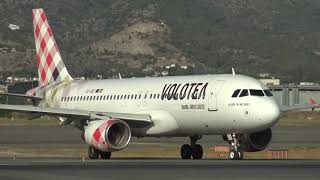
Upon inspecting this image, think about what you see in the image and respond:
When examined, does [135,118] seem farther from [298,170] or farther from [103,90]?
[298,170]

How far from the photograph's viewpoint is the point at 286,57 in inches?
5561

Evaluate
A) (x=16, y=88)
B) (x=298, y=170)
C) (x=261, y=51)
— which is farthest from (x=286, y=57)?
(x=298, y=170)

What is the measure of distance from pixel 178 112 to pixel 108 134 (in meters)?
3.65

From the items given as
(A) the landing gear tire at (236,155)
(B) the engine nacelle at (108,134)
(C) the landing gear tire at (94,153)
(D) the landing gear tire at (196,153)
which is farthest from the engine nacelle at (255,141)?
(C) the landing gear tire at (94,153)

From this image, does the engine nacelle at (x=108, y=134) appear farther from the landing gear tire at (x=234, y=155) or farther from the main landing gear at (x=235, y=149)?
the landing gear tire at (x=234, y=155)

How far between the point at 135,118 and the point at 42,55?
45.2ft

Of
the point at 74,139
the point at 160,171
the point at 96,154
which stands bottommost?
the point at 160,171

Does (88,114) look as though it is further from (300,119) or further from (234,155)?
(300,119)

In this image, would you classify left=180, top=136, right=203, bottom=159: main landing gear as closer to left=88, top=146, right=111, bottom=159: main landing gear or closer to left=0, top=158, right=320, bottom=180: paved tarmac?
A: left=88, top=146, right=111, bottom=159: main landing gear

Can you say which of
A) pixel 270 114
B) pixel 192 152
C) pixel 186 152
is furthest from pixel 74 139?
pixel 270 114

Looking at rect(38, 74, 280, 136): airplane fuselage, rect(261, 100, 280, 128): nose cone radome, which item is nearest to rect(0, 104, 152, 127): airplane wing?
rect(38, 74, 280, 136): airplane fuselage

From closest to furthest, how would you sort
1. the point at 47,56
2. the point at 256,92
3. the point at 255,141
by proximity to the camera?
the point at 256,92
the point at 255,141
the point at 47,56

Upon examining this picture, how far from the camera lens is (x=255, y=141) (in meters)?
51.9

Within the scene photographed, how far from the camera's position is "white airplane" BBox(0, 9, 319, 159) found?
49.8 m
